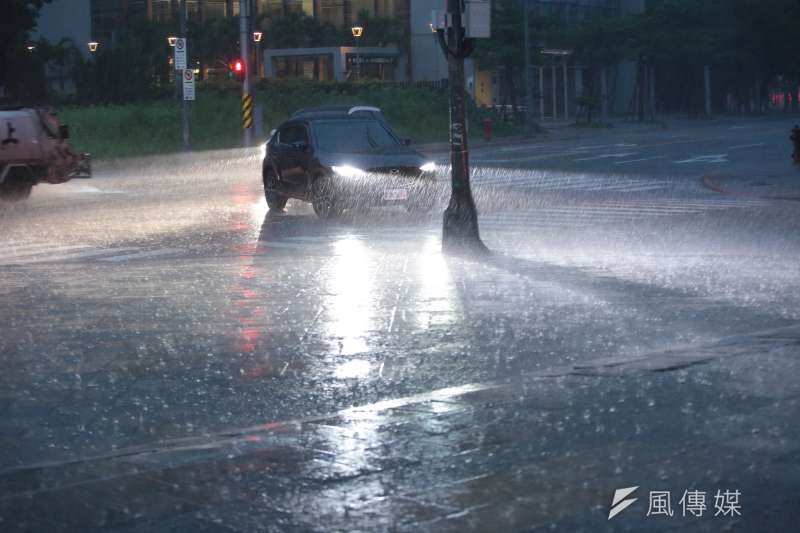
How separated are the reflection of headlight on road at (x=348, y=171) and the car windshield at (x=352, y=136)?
806 millimetres

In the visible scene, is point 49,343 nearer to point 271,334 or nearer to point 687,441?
point 271,334

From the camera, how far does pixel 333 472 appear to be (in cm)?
648

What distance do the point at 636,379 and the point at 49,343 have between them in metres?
4.76

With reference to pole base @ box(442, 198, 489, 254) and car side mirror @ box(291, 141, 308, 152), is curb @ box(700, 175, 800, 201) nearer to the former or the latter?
car side mirror @ box(291, 141, 308, 152)

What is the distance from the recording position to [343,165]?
72.2ft

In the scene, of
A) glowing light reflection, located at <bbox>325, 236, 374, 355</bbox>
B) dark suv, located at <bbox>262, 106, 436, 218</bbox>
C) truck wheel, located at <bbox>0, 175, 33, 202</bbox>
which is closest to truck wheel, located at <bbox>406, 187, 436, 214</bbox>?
dark suv, located at <bbox>262, 106, 436, 218</bbox>

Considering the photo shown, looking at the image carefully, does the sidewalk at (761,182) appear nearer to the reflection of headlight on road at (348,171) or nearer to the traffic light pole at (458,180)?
the reflection of headlight on road at (348,171)

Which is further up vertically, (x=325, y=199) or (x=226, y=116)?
(x=226, y=116)

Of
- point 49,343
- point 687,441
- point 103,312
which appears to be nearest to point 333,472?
point 687,441

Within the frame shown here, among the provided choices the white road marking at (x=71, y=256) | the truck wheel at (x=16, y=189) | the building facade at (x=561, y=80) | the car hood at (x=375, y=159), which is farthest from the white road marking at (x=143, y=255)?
the building facade at (x=561, y=80)

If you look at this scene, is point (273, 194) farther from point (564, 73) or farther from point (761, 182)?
point (564, 73)

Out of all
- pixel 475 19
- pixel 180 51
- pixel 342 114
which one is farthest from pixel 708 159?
pixel 475 19

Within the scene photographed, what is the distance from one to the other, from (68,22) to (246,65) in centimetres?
3978

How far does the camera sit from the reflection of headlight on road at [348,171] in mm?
21719
